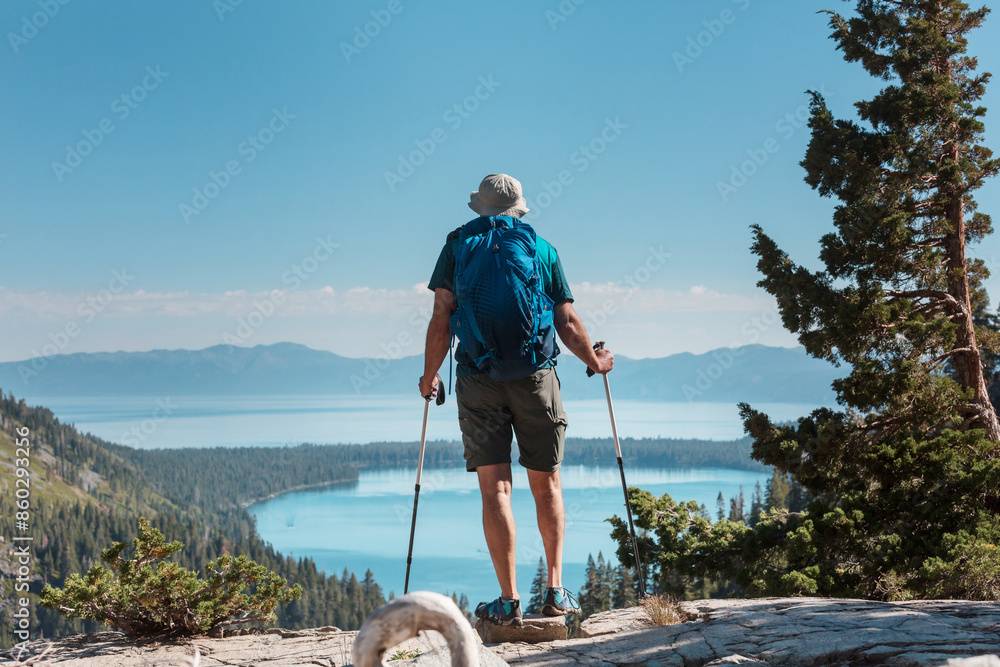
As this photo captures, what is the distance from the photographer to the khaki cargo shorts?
3.79 meters

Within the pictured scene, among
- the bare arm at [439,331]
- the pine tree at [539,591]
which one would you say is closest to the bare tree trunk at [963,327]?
the pine tree at [539,591]

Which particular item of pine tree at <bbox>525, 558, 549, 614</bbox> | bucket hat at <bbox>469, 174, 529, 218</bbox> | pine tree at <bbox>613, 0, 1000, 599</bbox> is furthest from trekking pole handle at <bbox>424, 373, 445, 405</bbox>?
pine tree at <bbox>613, 0, 1000, 599</bbox>

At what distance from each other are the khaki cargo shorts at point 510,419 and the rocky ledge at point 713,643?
0.97m

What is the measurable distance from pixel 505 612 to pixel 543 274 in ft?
6.03

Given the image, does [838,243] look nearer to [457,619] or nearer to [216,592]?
[216,592]

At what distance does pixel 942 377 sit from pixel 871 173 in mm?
2934

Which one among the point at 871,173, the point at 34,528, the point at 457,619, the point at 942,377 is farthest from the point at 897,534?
the point at 34,528

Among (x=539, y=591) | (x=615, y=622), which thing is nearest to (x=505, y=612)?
(x=615, y=622)

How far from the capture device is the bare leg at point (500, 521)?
3762 mm

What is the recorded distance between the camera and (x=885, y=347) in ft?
30.0

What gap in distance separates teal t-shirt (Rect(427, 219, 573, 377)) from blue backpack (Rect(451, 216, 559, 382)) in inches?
2.8

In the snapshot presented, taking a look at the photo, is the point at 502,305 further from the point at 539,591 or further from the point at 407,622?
the point at 539,591

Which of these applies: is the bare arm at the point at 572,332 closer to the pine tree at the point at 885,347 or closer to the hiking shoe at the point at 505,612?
the hiking shoe at the point at 505,612

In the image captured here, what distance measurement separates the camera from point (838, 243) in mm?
9781
